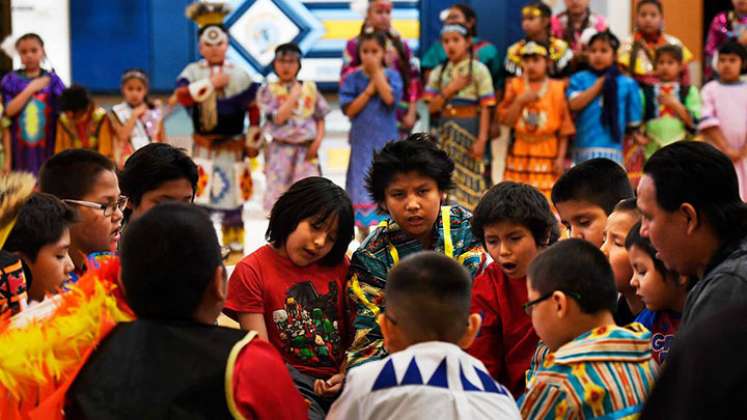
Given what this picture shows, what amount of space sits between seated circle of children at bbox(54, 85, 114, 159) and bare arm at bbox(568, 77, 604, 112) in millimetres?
2659

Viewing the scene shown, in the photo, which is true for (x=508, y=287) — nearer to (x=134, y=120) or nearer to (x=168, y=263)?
(x=168, y=263)

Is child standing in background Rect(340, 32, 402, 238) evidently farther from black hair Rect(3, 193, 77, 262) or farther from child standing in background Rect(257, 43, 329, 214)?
black hair Rect(3, 193, 77, 262)

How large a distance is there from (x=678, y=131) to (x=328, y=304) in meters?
4.28

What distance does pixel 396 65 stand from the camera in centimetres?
670

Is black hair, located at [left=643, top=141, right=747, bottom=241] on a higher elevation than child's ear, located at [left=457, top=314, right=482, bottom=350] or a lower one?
higher

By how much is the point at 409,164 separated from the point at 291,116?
3.65m

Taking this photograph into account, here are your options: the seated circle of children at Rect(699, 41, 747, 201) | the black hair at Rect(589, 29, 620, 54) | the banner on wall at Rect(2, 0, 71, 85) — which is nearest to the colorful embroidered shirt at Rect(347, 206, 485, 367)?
the black hair at Rect(589, 29, 620, 54)

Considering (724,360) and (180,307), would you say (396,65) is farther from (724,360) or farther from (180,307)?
(724,360)

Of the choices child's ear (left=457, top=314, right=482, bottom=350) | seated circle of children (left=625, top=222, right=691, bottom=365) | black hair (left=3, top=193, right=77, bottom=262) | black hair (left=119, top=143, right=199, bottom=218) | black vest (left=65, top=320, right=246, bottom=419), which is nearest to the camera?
black vest (left=65, top=320, right=246, bottom=419)

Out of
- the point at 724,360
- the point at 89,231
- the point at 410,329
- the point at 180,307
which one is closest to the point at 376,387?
the point at 410,329

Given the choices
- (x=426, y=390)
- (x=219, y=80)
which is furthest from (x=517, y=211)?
(x=219, y=80)

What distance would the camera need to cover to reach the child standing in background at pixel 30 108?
267 inches

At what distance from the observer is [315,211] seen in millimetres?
2756

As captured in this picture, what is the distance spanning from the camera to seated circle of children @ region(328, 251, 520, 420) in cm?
183
